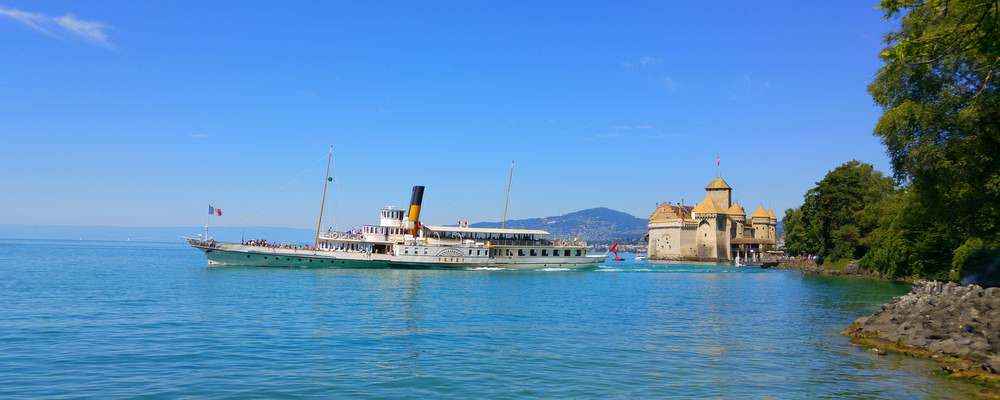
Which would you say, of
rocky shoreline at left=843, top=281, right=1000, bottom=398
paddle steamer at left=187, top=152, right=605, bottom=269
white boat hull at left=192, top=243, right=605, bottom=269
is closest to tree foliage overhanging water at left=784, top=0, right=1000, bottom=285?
rocky shoreline at left=843, top=281, right=1000, bottom=398

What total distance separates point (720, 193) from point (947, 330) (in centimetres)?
11079

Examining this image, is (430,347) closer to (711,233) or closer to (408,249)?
(408,249)

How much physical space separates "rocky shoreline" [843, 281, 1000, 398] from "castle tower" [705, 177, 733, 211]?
103 meters

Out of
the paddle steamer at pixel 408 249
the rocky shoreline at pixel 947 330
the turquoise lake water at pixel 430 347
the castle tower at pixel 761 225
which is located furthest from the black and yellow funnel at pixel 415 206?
the castle tower at pixel 761 225

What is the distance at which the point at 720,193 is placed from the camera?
128 m

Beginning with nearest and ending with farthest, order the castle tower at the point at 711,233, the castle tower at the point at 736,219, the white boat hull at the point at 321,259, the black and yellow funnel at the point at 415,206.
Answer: the white boat hull at the point at 321,259
the black and yellow funnel at the point at 415,206
the castle tower at the point at 711,233
the castle tower at the point at 736,219

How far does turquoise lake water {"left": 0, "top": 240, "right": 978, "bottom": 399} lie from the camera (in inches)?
603

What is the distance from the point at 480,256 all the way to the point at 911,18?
149ft

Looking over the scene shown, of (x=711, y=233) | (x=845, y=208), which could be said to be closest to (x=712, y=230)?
(x=711, y=233)

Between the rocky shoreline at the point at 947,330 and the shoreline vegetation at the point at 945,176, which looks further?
the rocky shoreline at the point at 947,330

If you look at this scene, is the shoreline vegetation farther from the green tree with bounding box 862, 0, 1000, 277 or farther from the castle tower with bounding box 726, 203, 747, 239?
the castle tower with bounding box 726, 203, 747, 239

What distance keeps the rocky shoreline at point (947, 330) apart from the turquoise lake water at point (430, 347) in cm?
82

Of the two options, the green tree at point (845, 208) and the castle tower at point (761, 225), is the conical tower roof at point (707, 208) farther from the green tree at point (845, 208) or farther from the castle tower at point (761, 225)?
the green tree at point (845, 208)

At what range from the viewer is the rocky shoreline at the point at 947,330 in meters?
17.5
